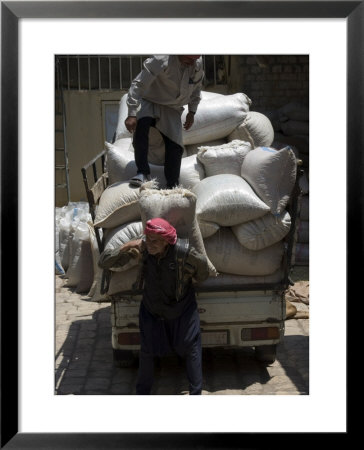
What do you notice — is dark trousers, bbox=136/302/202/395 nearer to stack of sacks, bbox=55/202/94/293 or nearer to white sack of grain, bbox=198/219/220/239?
white sack of grain, bbox=198/219/220/239

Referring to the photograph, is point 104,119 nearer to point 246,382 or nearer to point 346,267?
point 246,382

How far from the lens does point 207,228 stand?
189 inches

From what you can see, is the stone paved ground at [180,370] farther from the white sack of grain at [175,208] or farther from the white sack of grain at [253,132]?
the white sack of grain at [253,132]

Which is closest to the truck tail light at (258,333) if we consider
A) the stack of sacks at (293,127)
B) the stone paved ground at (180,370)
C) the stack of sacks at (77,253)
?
the stone paved ground at (180,370)

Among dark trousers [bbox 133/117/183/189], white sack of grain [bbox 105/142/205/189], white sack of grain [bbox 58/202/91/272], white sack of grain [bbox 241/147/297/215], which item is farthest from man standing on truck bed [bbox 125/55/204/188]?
white sack of grain [bbox 58/202/91/272]

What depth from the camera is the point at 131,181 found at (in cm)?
508

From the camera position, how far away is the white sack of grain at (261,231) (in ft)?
15.8

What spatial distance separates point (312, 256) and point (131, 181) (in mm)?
1720

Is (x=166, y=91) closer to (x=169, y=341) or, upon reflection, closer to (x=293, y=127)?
(x=169, y=341)

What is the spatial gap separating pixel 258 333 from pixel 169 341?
807 mm

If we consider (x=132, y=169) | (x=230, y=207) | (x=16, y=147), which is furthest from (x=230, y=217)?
(x=16, y=147)

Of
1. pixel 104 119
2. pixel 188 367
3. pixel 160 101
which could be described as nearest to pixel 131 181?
pixel 160 101

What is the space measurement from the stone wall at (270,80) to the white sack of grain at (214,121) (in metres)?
3.32

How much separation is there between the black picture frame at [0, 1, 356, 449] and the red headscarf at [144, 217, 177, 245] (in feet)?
2.73
